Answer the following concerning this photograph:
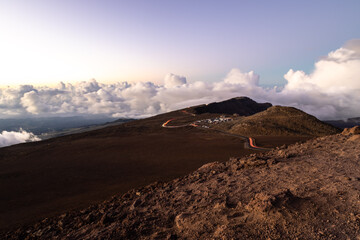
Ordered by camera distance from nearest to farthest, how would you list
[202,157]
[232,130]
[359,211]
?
1. [359,211]
2. [202,157]
3. [232,130]

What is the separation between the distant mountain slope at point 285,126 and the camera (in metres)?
43.4

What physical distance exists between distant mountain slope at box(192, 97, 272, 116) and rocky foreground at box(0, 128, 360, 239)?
91.1 metres

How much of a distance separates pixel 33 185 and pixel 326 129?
187 ft

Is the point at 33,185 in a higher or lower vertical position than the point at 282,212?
lower

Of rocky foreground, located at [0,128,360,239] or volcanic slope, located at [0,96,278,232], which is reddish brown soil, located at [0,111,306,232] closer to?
volcanic slope, located at [0,96,278,232]

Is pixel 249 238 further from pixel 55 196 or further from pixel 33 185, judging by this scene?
pixel 33 185

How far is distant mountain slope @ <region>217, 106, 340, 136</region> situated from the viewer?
142ft

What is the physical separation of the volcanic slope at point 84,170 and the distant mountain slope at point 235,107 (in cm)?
7054

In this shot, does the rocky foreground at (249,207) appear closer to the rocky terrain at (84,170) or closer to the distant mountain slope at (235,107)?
the rocky terrain at (84,170)

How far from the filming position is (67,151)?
37.6m

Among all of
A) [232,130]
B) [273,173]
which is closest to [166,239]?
[273,173]

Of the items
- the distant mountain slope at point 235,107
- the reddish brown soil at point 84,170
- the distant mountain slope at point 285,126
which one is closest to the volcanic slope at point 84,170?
the reddish brown soil at point 84,170

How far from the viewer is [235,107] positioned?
134500mm

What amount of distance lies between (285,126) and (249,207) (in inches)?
1805
